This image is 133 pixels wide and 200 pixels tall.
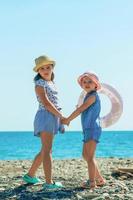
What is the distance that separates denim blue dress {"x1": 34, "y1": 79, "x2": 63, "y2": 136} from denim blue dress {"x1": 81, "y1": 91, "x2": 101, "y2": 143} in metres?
0.46

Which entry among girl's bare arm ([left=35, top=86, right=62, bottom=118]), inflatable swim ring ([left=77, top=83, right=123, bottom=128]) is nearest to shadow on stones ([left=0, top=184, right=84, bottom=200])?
girl's bare arm ([left=35, top=86, right=62, bottom=118])

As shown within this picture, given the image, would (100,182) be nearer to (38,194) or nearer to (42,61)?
(38,194)

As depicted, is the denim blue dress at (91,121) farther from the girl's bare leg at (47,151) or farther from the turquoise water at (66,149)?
the turquoise water at (66,149)

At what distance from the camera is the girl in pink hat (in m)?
10.6

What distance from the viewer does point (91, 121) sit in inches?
420

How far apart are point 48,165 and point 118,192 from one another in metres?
1.26

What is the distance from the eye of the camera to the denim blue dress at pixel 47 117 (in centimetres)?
1071

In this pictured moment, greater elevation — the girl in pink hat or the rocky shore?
the girl in pink hat

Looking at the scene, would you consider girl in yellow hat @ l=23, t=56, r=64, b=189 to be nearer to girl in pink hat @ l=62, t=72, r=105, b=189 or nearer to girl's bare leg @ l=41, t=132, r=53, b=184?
girl's bare leg @ l=41, t=132, r=53, b=184

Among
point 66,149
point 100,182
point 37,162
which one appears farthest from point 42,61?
point 66,149

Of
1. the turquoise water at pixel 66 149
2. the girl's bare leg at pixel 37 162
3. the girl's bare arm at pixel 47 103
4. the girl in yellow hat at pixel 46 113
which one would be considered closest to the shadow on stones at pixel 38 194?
the girl in yellow hat at pixel 46 113

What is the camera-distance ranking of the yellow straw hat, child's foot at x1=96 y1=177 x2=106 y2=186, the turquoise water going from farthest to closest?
the turquoise water, child's foot at x1=96 y1=177 x2=106 y2=186, the yellow straw hat

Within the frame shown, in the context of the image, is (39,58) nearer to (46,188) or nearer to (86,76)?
(86,76)

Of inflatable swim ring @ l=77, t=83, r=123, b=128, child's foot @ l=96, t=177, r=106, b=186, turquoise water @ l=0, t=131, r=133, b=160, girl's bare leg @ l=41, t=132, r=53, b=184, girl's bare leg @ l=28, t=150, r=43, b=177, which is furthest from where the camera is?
turquoise water @ l=0, t=131, r=133, b=160
